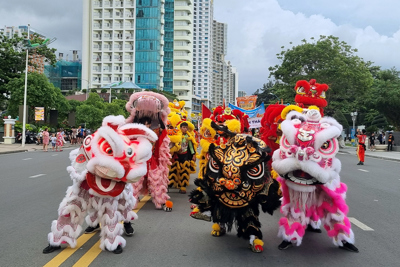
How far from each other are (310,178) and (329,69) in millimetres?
30325

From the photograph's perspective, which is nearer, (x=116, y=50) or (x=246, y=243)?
(x=246, y=243)

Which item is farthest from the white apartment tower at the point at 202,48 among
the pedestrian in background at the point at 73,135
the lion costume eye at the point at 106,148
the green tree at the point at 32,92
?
the lion costume eye at the point at 106,148

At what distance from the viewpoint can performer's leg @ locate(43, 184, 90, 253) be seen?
454 centimetres

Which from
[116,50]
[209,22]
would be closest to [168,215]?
[116,50]

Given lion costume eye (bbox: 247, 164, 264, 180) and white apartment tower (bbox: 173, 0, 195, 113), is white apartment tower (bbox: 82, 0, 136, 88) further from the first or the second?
lion costume eye (bbox: 247, 164, 264, 180)

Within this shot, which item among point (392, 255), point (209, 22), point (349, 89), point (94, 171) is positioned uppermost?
point (209, 22)

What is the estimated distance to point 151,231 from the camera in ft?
18.5

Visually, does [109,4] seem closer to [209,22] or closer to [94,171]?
[209,22]

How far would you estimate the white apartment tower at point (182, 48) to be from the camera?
91.1 meters

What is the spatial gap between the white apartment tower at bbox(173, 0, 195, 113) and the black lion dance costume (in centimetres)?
8640

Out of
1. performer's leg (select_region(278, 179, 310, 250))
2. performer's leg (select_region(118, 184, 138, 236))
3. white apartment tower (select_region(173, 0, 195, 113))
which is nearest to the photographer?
performer's leg (select_region(278, 179, 310, 250))

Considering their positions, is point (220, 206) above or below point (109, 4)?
below

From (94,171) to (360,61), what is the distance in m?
34.3

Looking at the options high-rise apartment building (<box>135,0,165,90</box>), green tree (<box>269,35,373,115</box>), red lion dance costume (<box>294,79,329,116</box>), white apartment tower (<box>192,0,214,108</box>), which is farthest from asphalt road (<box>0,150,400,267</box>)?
white apartment tower (<box>192,0,214,108</box>)
